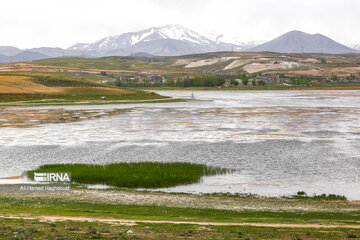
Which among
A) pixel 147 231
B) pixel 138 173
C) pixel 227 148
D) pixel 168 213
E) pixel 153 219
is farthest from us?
pixel 227 148

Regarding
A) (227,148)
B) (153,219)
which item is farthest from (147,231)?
(227,148)

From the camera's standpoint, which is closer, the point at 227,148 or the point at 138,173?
the point at 138,173

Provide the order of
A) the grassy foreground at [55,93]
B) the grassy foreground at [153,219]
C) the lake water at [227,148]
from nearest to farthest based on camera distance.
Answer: the grassy foreground at [153,219] → the lake water at [227,148] → the grassy foreground at [55,93]

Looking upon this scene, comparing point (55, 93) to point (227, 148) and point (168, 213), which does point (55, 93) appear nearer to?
point (227, 148)

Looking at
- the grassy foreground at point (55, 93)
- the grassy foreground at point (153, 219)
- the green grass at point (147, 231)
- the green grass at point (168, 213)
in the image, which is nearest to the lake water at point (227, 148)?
the grassy foreground at point (153, 219)

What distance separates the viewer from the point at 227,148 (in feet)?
186

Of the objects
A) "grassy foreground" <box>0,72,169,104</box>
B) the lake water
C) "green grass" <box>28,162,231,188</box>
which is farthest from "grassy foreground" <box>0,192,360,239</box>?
"grassy foreground" <box>0,72,169,104</box>

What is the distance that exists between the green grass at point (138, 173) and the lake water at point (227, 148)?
1831 millimetres

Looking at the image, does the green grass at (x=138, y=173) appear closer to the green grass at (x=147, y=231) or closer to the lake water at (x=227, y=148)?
the lake water at (x=227, y=148)

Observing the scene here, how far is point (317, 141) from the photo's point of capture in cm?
6200

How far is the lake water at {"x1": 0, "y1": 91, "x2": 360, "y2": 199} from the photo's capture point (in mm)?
38562

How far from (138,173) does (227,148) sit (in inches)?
739

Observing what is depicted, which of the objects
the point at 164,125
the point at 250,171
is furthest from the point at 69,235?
the point at 164,125

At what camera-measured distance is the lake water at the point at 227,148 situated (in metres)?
38.6
